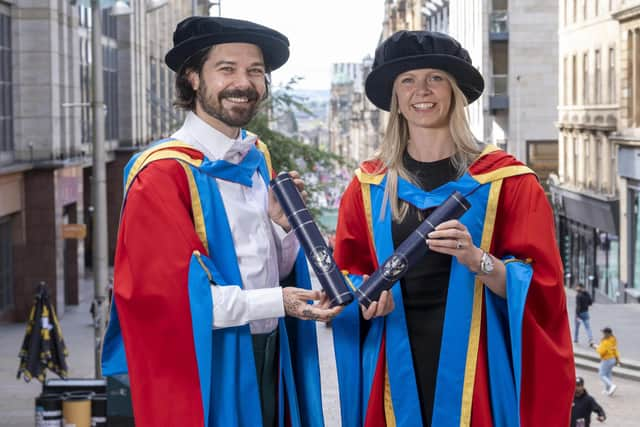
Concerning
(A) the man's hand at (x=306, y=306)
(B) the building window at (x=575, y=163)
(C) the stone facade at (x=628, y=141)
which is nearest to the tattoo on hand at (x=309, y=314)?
(A) the man's hand at (x=306, y=306)

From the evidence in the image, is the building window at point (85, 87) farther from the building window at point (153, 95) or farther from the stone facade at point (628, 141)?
the stone facade at point (628, 141)

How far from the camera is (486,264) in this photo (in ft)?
16.1

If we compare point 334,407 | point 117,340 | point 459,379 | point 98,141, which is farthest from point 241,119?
point 98,141

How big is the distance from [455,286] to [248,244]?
3.00 feet

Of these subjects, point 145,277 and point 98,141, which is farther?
point 98,141

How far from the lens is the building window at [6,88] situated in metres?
28.9

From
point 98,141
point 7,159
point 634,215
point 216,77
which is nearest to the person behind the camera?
point 216,77

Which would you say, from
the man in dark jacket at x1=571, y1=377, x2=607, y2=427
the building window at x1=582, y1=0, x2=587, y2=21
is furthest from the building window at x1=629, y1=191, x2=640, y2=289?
the man in dark jacket at x1=571, y1=377, x2=607, y2=427

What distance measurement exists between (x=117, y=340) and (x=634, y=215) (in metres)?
33.6

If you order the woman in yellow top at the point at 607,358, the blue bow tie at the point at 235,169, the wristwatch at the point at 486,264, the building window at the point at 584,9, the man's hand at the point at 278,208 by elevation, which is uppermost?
the building window at the point at 584,9

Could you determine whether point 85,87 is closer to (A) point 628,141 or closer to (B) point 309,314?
(A) point 628,141

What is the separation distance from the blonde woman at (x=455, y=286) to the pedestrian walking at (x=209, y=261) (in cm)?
46

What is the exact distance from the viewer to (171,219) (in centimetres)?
471

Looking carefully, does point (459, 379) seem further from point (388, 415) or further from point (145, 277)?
point (145, 277)
